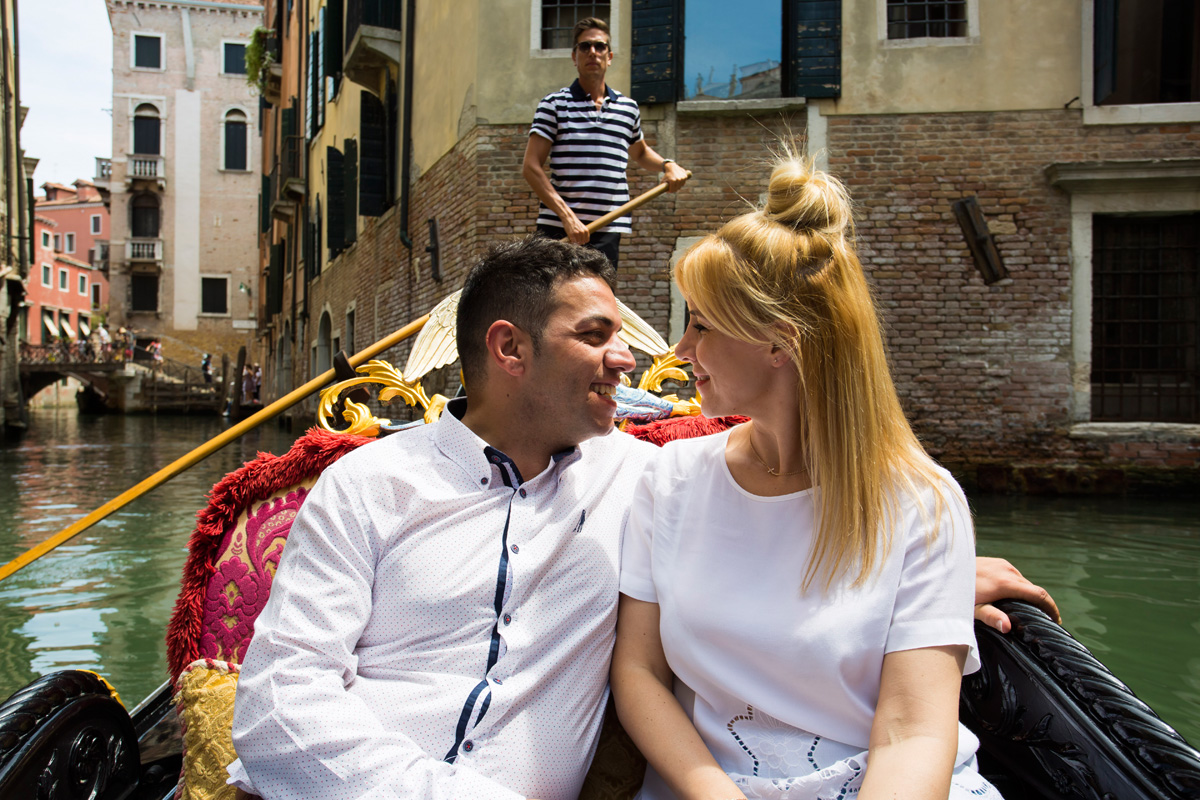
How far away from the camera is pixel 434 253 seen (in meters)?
8.90

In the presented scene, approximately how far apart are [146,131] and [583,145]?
108 ft

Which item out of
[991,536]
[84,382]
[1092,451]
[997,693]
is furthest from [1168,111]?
[84,382]

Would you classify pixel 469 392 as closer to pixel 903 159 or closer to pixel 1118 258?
pixel 903 159

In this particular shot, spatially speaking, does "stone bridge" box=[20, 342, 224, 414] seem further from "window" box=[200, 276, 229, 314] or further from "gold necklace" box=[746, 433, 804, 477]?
"gold necklace" box=[746, 433, 804, 477]

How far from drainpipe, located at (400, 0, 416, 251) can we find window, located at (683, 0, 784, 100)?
3462 mm

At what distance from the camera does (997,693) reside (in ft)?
4.35

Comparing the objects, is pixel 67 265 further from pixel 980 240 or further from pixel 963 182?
pixel 980 240

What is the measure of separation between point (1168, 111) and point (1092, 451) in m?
2.69

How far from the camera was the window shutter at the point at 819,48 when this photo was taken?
24.2 ft

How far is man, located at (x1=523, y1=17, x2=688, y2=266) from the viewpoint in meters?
3.59

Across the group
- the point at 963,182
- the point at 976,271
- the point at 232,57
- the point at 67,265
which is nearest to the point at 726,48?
the point at 963,182

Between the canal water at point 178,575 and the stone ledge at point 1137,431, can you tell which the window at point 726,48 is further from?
the canal water at point 178,575

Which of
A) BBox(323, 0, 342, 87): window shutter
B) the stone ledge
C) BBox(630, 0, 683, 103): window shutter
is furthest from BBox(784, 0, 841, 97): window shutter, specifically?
BBox(323, 0, 342, 87): window shutter

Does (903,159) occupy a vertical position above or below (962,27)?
below
